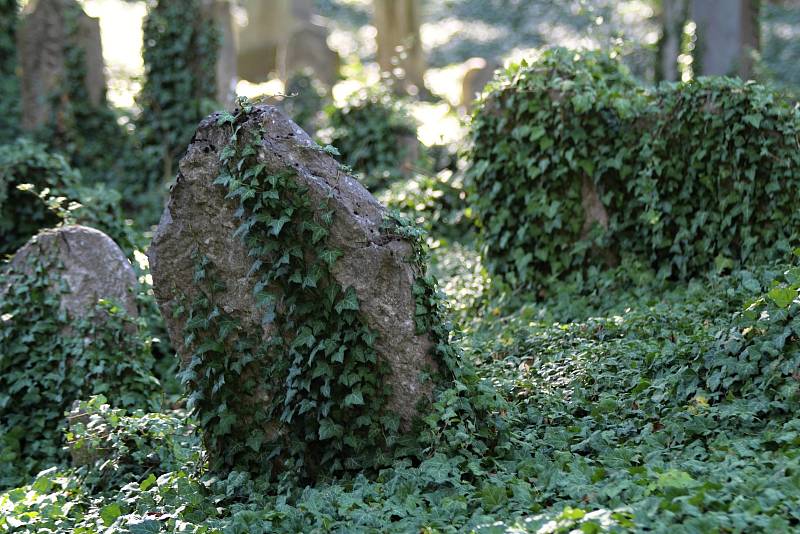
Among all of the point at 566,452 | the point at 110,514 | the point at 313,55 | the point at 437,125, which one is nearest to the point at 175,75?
the point at 437,125

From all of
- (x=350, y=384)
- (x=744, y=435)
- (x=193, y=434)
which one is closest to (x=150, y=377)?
(x=193, y=434)

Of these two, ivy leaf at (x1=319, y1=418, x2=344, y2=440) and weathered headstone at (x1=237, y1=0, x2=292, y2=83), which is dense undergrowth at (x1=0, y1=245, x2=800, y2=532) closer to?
ivy leaf at (x1=319, y1=418, x2=344, y2=440)

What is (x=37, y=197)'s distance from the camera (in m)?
8.87

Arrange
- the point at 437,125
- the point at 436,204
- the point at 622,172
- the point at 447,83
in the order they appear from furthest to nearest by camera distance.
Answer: the point at 447,83 → the point at 437,125 → the point at 436,204 → the point at 622,172

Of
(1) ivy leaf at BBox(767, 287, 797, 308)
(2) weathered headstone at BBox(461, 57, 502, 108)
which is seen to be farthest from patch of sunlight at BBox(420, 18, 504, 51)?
(1) ivy leaf at BBox(767, 287, 797, 308)

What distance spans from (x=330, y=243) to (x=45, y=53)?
10.1 metres

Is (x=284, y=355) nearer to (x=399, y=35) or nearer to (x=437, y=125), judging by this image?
(x=437, y=125)

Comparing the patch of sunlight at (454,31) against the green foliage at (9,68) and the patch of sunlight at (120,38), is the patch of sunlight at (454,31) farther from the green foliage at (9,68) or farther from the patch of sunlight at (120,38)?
the green foliage at (9,68)

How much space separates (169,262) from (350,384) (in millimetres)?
1325

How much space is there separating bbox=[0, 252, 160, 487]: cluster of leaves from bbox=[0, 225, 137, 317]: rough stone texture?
63 mm

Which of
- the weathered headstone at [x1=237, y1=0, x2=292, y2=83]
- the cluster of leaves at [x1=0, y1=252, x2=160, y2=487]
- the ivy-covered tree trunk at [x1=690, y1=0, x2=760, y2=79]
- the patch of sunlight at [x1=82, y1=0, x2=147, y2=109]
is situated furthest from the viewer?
the weathered headstone at [x1=237, y1=0, x2=292, y2=83]

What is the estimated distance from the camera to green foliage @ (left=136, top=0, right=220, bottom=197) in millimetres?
12883

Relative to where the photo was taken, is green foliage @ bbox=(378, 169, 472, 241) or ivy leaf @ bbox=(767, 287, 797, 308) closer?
ivy leaf @ bbox=(767, 287, 797, 308)

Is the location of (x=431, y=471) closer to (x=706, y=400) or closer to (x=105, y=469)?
(x=706, y=400)
